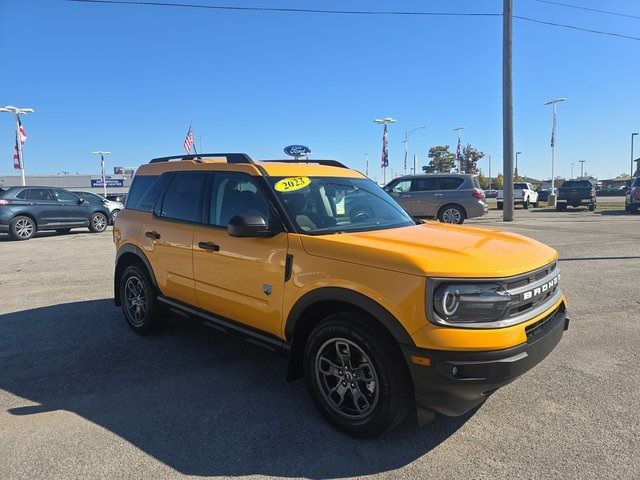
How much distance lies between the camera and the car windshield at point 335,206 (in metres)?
3.68

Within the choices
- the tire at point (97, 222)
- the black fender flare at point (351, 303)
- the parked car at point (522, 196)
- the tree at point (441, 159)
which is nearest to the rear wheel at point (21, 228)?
the tire at point (97, 222)

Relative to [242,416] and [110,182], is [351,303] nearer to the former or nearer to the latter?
[242,416]

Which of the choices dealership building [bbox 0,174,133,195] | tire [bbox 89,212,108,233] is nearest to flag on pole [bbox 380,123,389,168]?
tire [bbox 89,212,108,233]

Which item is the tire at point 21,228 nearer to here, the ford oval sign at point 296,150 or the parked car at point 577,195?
the ford oval sign at point 296,150

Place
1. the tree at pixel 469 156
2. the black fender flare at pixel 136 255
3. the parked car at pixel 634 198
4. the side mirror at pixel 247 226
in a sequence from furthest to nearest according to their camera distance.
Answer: the tree at pixel 469 156
the parked car at pixel 634 198
the black fender flare at pixel 136 255
the side mirror at pixel 247 226

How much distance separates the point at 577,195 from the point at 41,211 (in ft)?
88.4

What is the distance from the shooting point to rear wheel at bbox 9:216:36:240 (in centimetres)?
1520

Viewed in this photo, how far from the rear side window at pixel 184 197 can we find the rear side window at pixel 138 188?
37 centimetres

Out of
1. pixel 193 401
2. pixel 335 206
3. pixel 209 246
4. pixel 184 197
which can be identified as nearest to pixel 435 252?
pixel 335 206

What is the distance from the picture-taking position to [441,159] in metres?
82.9

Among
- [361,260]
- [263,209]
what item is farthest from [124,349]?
[361,260]

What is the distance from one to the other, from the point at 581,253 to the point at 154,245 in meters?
9.35

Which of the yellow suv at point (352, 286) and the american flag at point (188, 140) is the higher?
the american flag at point (188, 140)

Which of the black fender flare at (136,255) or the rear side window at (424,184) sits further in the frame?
the rear side window at (424,184)
